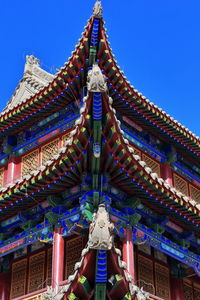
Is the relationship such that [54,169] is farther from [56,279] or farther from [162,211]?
[162,211]

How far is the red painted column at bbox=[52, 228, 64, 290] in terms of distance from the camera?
608 inches

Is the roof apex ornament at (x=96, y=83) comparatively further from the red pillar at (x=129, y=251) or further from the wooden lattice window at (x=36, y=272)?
the wooden lattice window at (x=36, y=272)

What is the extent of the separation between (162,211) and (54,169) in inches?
162

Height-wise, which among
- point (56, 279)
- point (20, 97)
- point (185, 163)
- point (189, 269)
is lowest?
point (56, 279)

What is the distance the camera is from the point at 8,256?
18.9m

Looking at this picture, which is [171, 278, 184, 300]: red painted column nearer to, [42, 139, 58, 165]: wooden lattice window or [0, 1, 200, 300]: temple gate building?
[0, 1, 200, 300]: temple gate building

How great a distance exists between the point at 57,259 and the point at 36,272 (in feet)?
7.43

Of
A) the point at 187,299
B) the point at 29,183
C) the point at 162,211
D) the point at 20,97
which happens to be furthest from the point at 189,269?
the point at 20,97

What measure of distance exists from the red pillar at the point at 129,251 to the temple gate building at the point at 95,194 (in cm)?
3

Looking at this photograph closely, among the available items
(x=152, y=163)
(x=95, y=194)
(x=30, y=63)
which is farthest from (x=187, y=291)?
(x=30, y=63)

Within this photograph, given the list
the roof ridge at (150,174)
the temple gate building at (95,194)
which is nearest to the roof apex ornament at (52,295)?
the temple gate building at (95,194)

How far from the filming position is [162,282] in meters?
18.6

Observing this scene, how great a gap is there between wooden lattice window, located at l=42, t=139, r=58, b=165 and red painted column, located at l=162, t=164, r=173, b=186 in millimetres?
4162

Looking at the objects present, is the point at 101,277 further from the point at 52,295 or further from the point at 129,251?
the point at 129,251
